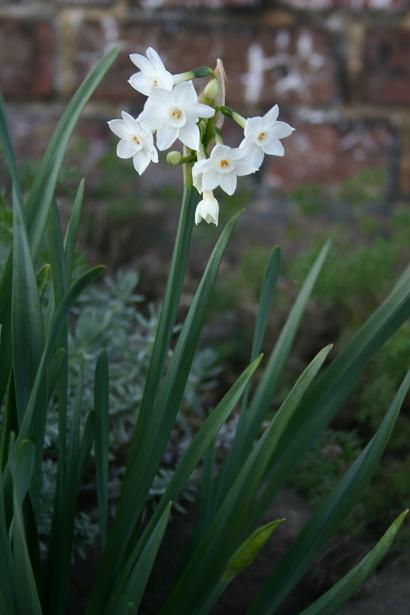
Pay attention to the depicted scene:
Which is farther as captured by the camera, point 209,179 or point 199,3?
point 199,3

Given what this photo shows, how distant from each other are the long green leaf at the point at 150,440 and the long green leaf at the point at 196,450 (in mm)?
30

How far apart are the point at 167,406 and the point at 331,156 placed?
2220 millimetres

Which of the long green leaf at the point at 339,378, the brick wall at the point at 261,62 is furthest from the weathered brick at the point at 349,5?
the long green leaf at the point at 339,378

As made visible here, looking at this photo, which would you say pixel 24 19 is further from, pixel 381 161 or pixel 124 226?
pixel 381 161

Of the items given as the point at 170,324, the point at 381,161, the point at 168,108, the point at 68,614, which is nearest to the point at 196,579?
the point at 170,324

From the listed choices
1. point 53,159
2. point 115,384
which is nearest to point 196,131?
point 53,159

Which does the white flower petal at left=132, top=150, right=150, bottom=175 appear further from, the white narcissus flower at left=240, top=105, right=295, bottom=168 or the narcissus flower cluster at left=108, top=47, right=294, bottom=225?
the white narcissus flower at left=240, top=105, right=295, bottom=168

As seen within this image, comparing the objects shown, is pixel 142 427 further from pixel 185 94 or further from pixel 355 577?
pixel 185 94

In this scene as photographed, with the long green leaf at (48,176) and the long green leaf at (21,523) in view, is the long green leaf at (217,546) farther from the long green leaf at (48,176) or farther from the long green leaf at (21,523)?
the long green leaf at (48,176)

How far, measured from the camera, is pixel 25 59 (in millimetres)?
3125

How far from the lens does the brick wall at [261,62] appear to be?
3.11 m

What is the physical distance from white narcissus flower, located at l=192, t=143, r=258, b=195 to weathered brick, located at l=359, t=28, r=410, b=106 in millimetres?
2318

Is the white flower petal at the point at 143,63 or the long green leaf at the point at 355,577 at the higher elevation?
the white flower petal at the point at 143,63

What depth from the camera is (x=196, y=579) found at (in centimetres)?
117
